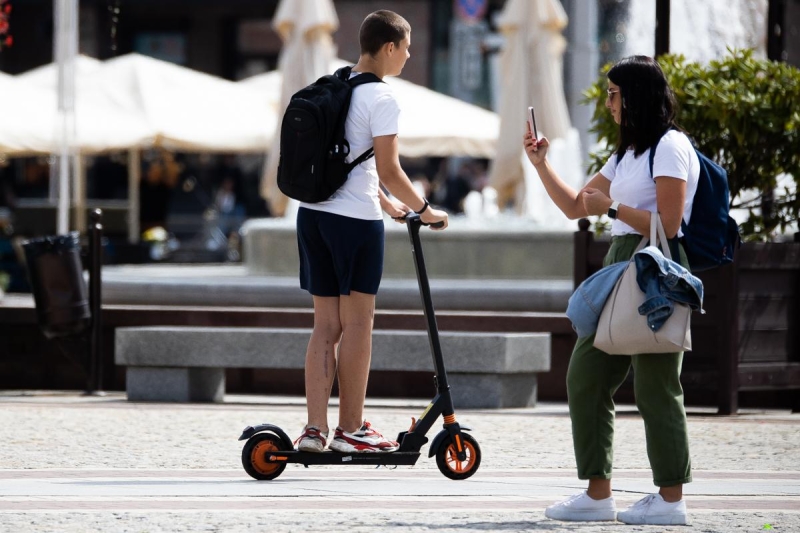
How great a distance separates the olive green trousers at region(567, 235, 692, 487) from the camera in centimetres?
506

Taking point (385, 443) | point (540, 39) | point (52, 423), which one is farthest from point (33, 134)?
point (385, 443)

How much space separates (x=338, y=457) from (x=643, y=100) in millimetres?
1757

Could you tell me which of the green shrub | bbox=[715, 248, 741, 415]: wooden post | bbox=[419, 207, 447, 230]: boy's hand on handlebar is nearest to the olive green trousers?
→ bbox=[419, 207, 447, 230]: boy's hand on handlebar

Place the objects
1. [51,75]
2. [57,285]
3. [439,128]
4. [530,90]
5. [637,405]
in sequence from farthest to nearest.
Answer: [51,75], [439,128], [530,90], [57,285], [637,405]

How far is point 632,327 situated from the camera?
4930mm

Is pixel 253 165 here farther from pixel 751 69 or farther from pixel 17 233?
pixel 751 69

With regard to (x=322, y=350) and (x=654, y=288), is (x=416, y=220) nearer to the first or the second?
(x=322, y=350)

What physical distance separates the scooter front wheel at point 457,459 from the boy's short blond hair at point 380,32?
1488 mm

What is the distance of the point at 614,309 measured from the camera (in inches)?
196

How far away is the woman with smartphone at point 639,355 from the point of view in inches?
199

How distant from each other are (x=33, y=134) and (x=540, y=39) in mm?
7470

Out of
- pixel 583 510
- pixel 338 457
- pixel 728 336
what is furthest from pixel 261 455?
pixel 728 336

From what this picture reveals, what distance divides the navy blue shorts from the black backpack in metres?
0.13

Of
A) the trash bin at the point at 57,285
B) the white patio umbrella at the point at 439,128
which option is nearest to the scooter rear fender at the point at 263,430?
the trash bin at the point at 57,285
